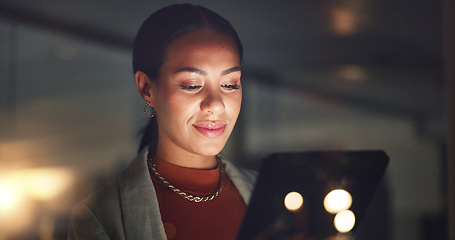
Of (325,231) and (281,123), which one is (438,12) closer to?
(281,123)

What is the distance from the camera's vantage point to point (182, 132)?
2.75 feet

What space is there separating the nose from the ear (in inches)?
4.4

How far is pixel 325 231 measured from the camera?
0.88 meters

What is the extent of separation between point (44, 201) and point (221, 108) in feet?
1.36

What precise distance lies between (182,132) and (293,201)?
288 mm

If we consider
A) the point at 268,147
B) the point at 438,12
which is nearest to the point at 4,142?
the point at 268,147

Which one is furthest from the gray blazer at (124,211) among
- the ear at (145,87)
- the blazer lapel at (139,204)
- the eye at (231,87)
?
the eye at (231,87)

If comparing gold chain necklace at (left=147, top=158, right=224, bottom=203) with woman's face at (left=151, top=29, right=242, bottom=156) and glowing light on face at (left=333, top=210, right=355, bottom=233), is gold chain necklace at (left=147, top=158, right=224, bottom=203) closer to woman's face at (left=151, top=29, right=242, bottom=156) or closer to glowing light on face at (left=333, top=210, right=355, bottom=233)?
woman's face at (left=151, top=29, right=242, bottom=156)

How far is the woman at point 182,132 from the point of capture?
2.66 ft

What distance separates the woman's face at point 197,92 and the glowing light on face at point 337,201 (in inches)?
10.7

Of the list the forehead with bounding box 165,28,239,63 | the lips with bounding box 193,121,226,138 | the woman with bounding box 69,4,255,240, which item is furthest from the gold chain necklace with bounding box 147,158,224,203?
the forehead with bounding box 165,28,239,63

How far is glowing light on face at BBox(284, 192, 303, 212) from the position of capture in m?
0.87

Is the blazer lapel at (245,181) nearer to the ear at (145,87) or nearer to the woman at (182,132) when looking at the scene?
the woman at (182,132)

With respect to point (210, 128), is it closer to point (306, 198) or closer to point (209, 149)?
point (209, 149)
